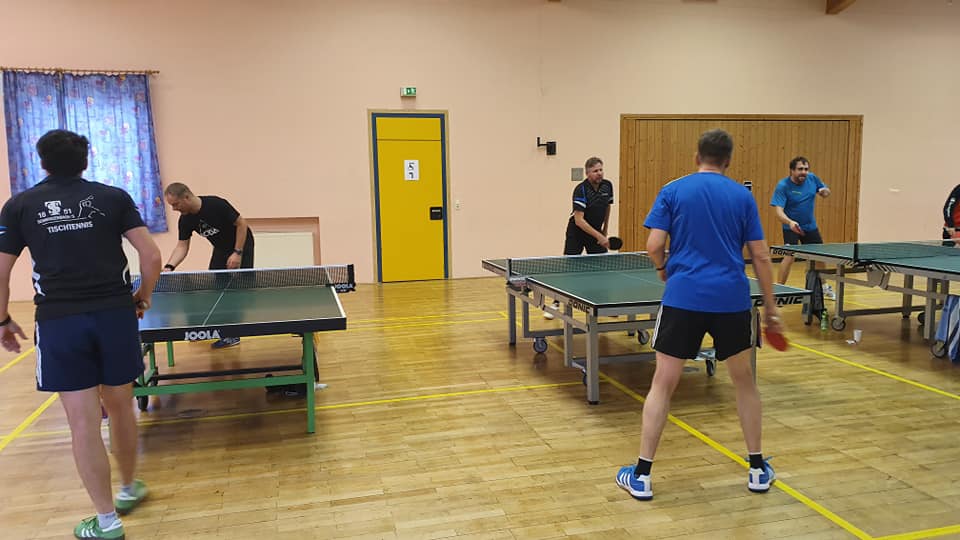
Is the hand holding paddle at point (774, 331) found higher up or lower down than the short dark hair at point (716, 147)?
lower down

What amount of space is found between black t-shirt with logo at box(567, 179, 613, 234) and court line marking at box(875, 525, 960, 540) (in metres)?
3.88

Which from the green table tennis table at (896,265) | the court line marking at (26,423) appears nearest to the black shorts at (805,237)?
the green table tennis table at (896,265)

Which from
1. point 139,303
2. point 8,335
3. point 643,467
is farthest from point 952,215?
point 8,335

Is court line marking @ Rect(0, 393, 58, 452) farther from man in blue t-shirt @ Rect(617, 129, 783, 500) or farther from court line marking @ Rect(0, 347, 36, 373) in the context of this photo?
man in blue t-shirt @ Rect(617, 129, 783, 500)

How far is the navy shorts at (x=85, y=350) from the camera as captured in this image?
2.45 metres

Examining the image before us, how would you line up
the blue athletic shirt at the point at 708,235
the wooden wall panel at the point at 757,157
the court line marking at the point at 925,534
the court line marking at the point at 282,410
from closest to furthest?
the court line marking at the point at 925,534 → the blue athletic shirt at the point at 708,235 → the court line marking at the point at 282,410 → the wooden wall panel at the point at 757,157

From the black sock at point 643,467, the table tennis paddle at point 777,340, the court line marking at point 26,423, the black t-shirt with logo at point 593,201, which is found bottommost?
the court line marking at point 26,423

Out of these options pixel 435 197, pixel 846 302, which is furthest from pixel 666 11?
pixel 846 302

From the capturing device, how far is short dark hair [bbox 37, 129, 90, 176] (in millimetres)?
2420

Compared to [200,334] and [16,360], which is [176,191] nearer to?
[200,334]

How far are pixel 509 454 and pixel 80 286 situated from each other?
80.5 inches

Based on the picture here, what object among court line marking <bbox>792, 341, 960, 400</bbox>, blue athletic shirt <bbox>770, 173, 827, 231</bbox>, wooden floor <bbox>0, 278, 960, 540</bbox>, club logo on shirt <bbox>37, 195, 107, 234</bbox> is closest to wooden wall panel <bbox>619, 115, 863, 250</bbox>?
blue athletic shirt <bbox>770, 173, 827, 231</bbox>

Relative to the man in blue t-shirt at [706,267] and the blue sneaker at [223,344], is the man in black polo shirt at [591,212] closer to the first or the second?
the blue sneaker at [223,344]

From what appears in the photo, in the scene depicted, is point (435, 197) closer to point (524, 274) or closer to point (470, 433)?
point (524, 274)
